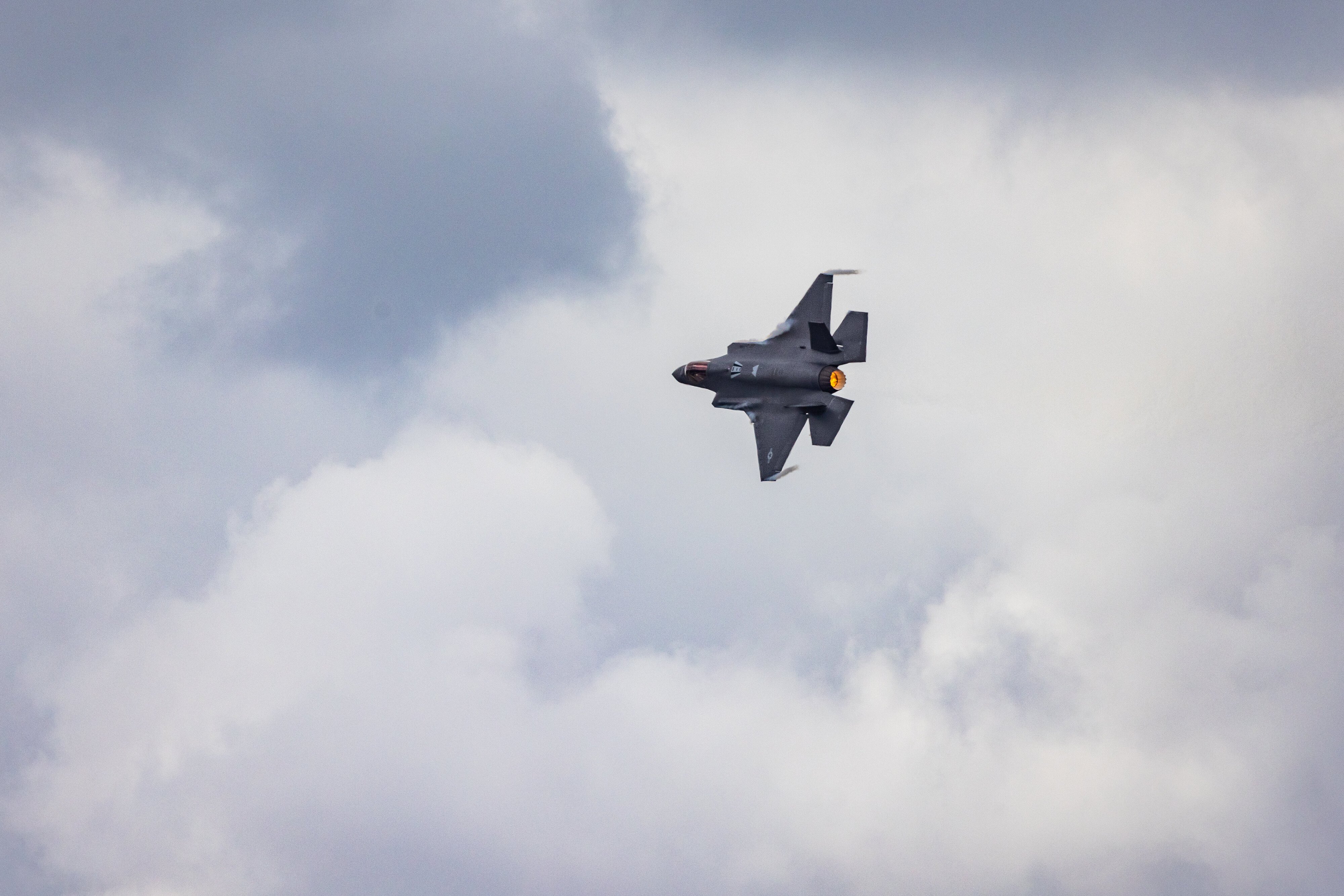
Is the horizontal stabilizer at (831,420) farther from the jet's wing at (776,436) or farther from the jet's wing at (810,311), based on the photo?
the jet's wing at (810,311)

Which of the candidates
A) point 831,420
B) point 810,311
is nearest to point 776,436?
point 831,420

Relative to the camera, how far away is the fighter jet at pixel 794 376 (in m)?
95.0

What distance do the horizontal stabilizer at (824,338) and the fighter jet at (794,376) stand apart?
3 cm

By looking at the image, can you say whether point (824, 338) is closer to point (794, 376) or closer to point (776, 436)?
point (794, 376)

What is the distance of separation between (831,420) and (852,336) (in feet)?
17.9

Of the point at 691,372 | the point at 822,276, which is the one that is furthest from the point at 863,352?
the point at 691,372

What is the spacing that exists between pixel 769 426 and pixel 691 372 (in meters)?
Result: 7.40

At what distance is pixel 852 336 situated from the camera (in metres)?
94.9

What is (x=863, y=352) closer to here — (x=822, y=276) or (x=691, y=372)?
(x=822, y=276)

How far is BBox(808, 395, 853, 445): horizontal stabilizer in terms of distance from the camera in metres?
A: 95.3

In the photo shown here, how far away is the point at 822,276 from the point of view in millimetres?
97000

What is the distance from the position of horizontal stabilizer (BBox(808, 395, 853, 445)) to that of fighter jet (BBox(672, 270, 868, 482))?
0.04 meters

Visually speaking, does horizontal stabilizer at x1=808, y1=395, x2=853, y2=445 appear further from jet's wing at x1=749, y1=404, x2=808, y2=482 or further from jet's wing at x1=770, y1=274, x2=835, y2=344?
jet's wing at x1=770, y1=274, x2=835, y2=344

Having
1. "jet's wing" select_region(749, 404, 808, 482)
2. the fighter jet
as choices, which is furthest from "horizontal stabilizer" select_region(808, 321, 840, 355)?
"jet's wing" select_region(749, 404, 808, 482)
